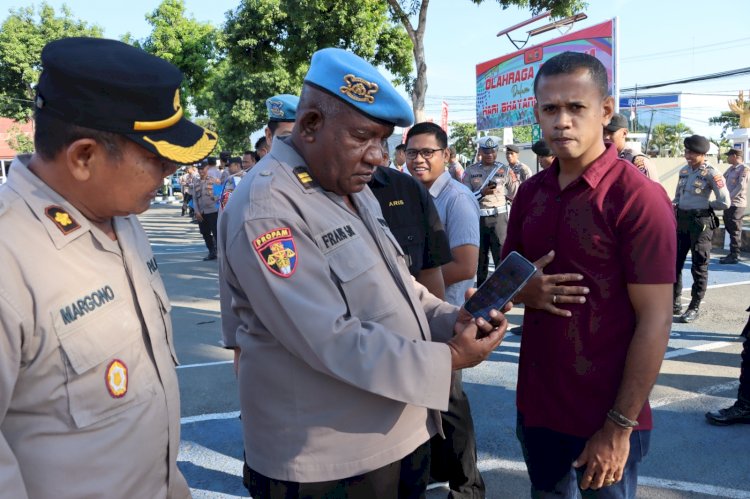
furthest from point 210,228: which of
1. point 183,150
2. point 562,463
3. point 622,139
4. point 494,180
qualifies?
point 183,150

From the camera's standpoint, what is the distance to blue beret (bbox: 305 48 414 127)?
1.55m

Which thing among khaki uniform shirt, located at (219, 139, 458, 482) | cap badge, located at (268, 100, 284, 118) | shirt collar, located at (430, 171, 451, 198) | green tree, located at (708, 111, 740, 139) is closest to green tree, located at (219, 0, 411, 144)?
cap badge, located at (268, 100, 284, 118)

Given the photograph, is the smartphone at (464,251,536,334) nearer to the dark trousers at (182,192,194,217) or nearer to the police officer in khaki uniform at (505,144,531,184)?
the police officer in khaki uniform at (505,144,531,184)

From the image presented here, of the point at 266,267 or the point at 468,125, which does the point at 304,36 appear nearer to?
the point at 266,267

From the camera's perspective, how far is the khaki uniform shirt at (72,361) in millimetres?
1139

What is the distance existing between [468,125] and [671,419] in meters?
51.8

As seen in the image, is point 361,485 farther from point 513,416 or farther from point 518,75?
point 518,75

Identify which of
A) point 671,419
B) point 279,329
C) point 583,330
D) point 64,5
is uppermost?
point 64,5

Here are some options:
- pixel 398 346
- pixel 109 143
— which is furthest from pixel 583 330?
pixel 109 143

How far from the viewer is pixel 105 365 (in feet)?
4.23

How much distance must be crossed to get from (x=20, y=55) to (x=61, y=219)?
105 ft

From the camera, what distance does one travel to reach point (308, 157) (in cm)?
168

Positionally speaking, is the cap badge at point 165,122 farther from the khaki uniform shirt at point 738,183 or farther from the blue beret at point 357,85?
the khaki uniform shirt at point 738,183

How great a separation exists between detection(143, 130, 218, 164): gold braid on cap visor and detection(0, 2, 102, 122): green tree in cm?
3042
